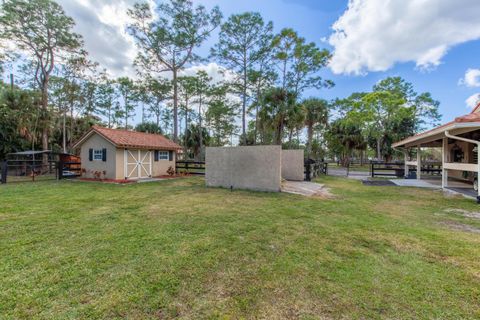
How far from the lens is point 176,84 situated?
781 inches

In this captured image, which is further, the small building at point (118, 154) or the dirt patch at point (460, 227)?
the small building at point (118, 154)

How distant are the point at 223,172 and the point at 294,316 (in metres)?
8.00

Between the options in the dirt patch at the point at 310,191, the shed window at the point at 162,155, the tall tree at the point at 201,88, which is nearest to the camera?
the dirt patch at the point at 310,191

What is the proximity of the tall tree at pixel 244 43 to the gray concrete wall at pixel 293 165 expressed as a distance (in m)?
6.38

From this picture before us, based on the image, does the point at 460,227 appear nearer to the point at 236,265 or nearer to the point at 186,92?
the point at 236,265

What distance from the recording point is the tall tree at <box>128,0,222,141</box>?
734 inches

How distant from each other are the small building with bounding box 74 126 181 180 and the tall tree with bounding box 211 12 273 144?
8.22 m

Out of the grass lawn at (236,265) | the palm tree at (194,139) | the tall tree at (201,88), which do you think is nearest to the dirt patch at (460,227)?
the grass lawn at (236,265)

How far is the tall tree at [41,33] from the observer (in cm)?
1497

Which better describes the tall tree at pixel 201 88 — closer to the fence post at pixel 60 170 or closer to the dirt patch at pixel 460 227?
the fence post at pixel 60 170

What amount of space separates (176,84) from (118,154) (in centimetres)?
1047

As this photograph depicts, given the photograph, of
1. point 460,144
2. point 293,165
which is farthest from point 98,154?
point 460,144

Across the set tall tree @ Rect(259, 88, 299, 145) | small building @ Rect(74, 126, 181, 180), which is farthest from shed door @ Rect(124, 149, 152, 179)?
tall tree @ Rect(259, 88, 299, 145)

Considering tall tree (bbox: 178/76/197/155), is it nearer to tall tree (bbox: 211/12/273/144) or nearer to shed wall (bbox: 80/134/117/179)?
tall tree (bbox: 211/12/273/144)
